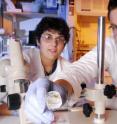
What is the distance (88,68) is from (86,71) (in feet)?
0.04

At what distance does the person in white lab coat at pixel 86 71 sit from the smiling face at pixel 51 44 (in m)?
0.42

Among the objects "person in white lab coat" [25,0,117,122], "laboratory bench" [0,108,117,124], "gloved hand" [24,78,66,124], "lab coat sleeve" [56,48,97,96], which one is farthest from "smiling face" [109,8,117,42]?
"gloved hand" [24,78,66,124]

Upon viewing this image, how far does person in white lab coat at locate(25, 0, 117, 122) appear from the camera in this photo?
0.67 meters

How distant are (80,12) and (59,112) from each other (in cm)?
179

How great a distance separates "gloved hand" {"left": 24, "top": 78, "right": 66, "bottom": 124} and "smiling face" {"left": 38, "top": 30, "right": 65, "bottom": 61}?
2.91ft

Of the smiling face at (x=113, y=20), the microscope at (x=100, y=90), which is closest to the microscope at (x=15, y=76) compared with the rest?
the microscope at (x=100, y=90)

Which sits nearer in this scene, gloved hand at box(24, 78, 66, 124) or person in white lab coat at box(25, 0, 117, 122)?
gloved hand at box(24, 78, 66, 124)

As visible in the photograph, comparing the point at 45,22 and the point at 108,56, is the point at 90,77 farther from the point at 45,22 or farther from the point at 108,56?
the point at 45,22

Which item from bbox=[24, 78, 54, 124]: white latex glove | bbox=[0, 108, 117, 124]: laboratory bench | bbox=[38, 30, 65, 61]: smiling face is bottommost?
bbox=[0, 108, 117, 124]: laboratory bench

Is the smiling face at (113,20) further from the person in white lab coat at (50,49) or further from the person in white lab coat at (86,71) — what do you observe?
the person in white lab coat at (50,49)

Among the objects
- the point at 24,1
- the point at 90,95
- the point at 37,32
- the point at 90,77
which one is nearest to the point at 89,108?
the point at 90,95

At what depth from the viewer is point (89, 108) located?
61cm

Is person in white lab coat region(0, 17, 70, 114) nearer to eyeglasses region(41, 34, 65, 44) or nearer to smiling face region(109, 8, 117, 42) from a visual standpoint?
eyeglasses region(41, 34, 65, 44)

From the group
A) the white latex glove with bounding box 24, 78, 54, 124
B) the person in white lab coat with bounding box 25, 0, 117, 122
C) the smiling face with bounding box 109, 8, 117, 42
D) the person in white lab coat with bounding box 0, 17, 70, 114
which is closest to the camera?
the white latex glove with bounding box 24, 78, 54, 124
